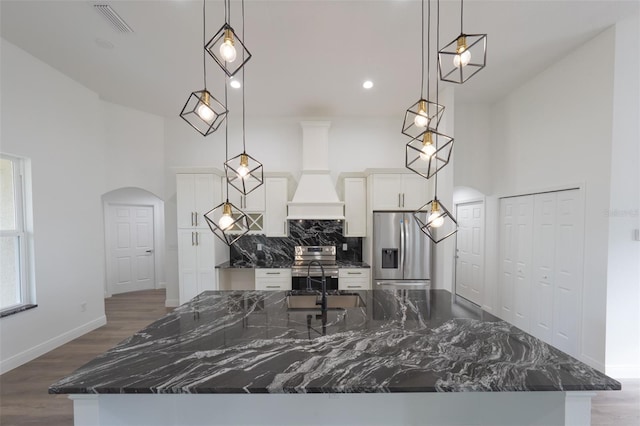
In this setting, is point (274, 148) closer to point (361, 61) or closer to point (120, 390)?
point (361, 61)

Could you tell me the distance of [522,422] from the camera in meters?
1.34

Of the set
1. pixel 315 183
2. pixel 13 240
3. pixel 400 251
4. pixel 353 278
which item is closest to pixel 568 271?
pixel 400 251

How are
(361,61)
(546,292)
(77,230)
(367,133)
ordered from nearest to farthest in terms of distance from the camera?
(361,61) → (546,292) → (77,230) → (367,133)

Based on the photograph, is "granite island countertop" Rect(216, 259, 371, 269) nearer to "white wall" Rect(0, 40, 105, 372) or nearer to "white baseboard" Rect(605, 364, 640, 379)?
"white wall" Rect(0, 40, 105, 372)

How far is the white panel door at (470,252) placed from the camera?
4.57m

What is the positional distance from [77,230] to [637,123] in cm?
663

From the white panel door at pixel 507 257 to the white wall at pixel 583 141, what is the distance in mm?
434

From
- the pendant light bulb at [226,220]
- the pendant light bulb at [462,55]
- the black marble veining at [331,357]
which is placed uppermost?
the pendant light bulb at [462,55]

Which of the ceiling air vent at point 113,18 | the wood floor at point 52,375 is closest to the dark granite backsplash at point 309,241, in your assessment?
the wood floor at point 52,375

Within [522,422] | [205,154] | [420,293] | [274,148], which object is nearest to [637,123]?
[420,293]

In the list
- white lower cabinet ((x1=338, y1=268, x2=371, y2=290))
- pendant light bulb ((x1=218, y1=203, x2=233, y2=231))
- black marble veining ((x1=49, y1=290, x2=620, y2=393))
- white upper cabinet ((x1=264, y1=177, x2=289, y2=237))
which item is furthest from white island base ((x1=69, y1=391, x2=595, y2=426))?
white upper cabinet ((x1=264, y1=177, x2=289, y2=237))

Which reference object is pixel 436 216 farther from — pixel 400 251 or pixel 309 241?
pixel 309 241

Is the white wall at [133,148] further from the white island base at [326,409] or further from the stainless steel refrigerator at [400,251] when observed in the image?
the white island base at [326,409]

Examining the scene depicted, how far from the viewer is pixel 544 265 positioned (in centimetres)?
340
